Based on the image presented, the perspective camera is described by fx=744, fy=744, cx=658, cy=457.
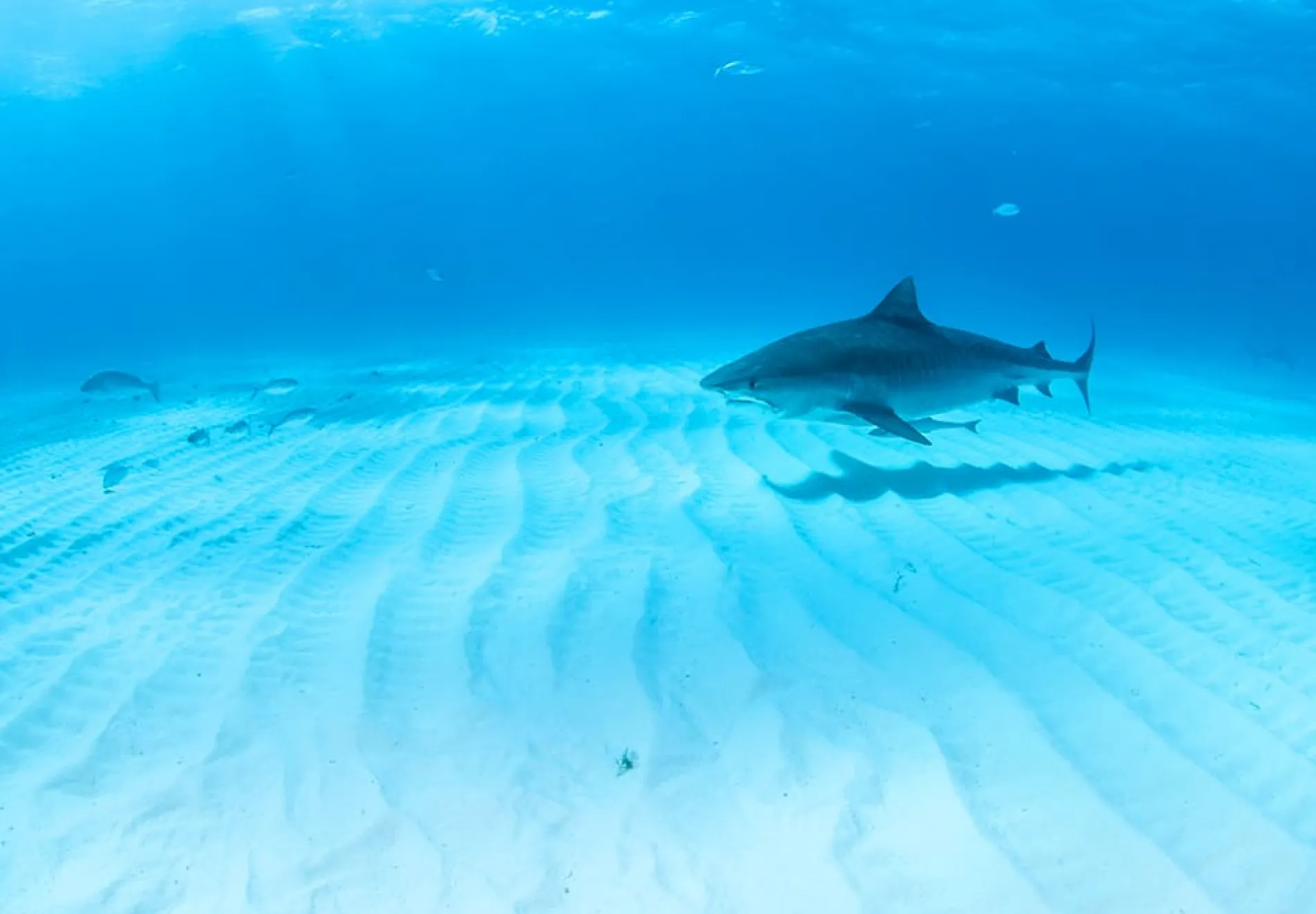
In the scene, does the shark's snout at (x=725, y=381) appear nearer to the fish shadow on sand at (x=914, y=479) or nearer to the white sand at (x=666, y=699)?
the white sand at (x=666, y=699)

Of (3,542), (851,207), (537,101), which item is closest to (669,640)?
(3,542)

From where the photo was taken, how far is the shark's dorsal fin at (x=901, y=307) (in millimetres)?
5805

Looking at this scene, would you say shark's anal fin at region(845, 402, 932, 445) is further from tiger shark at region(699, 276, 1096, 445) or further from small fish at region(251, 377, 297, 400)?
small fish at region(251, 377, 297, 400)

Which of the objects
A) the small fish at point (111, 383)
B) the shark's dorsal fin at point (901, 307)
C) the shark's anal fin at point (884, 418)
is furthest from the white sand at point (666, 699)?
the small fish at point (111, 383)

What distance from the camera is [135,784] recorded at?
2.77m

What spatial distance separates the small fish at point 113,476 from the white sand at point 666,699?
0.94 metres

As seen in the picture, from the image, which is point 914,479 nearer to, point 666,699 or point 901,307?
point 901,307

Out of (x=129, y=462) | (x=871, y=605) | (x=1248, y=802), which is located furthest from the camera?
(x=129, y=462)

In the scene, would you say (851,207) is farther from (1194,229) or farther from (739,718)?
(739,718)

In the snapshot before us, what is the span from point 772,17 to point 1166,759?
122 ft

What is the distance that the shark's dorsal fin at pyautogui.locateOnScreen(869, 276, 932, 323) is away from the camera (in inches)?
229

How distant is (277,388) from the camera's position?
16.2 m

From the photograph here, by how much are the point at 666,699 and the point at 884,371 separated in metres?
3.28

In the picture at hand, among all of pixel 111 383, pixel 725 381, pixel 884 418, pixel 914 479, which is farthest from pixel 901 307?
pixel 111 383
